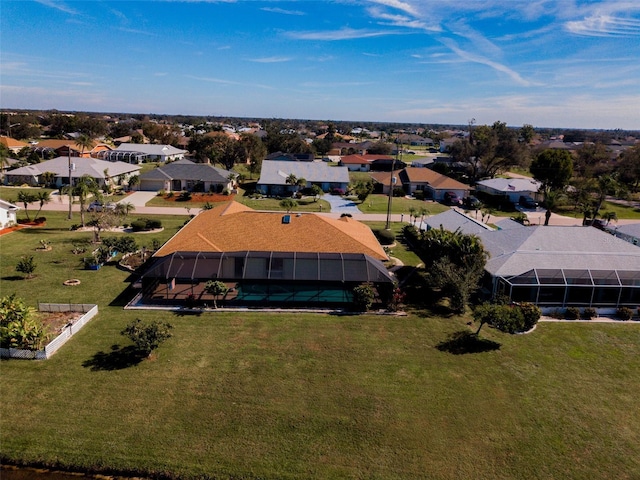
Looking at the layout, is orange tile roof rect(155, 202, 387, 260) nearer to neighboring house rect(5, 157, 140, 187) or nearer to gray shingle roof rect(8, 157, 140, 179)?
neighboring house rect(5, 157, 140, 187)

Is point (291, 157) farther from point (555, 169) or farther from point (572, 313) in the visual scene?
point (572, 313)

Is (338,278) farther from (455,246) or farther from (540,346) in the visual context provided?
(540,346)

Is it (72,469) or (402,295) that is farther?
(402,295)

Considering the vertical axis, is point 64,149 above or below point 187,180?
above

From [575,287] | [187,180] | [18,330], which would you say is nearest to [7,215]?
[187,180]

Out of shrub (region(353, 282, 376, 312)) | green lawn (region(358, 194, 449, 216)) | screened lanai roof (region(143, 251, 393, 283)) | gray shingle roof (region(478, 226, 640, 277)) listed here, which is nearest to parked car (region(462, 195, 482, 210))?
green lawn (region(358, 194, 449, 216))

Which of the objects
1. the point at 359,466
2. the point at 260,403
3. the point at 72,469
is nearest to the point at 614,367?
the point at 359,466
